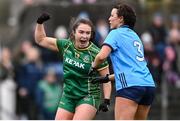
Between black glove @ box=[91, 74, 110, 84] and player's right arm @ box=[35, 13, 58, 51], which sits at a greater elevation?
player's right arm @ box=[35, 13, 58, 51]

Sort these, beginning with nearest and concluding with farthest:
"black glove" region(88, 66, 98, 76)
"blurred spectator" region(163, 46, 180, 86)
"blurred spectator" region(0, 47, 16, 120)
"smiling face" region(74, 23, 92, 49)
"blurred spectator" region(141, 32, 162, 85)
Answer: "black glove" region(88, 66, 98, 76)
"smiling face" region(74, 23, 92, 49)
"blurred spectator" region(141, 32, 162, 85)
"blurred spectator" region(163, 46, 180, 86)
"blurred spectator" region(0, 47, 16, 120)

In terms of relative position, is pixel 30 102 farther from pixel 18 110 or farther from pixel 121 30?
pixel 121 30

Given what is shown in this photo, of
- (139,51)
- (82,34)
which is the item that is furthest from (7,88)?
(139,51)

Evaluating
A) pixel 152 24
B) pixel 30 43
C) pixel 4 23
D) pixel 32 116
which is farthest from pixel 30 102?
pixel 4 23

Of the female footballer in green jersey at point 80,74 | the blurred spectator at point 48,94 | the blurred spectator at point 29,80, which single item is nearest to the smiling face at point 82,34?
the female footballer in green jersey at point 80,74

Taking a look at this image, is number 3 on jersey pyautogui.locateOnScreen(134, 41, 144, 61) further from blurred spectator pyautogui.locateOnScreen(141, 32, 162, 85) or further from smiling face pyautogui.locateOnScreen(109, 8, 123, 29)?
blurred spectator pyautogui.locateOnScreen(141, 32, 162, 85)

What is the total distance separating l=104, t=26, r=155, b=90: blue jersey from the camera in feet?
34.1

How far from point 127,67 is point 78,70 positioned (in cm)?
100

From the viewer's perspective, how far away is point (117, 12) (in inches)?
415

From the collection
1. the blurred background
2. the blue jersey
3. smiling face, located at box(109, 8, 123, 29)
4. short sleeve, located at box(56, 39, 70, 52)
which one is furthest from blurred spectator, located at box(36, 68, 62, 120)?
the blue jersey

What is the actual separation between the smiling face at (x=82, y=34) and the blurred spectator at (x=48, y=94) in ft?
23.5

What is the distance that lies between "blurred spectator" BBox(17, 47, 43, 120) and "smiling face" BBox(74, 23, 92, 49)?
7.61 meters

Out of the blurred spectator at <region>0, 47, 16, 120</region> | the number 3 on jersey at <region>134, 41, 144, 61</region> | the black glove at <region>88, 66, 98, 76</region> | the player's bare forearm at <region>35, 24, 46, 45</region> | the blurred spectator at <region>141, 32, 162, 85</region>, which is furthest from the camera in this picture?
the blurred spectator at <region>0, 47, 16, 120</region>

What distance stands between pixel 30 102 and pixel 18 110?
0.51 m
